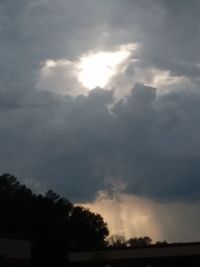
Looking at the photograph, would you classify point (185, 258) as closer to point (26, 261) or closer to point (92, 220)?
point (26, 261)

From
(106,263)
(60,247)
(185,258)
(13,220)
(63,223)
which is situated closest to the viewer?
(60,247)

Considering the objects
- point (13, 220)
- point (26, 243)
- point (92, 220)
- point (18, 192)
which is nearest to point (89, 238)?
point (92, 220)

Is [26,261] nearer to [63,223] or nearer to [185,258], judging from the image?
[185,258]

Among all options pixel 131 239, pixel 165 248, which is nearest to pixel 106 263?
pixel 165 248

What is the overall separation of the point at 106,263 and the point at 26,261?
1045 inches

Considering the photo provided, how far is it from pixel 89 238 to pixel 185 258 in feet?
160

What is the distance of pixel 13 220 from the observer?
95.5 m

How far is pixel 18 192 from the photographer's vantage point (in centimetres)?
10831

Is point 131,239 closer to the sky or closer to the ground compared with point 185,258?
closer to the sky

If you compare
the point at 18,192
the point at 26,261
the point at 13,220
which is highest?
the point at 18,192

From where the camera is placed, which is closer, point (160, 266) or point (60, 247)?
point (60, 247)

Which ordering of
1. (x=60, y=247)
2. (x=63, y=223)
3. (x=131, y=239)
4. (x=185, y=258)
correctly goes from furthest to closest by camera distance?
(x=131, y=239)
(x=63, y=223)
(x=185, y=258)
(x=60, y=247)

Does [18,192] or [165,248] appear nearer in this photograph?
[165,248]

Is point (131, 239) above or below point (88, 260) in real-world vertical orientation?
above
